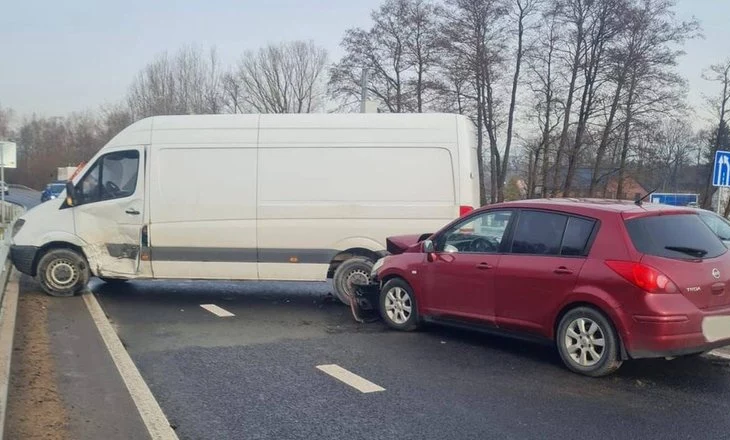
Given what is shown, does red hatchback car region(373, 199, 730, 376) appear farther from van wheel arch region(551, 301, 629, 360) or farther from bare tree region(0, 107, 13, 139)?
bare tree region(0, 107, 13, 139)

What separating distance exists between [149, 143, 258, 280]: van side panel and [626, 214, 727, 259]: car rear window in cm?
539

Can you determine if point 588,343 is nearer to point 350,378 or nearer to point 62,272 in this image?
point 350,378

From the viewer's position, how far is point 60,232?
10391mm

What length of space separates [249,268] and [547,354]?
174 inches

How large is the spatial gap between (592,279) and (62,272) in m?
7.48

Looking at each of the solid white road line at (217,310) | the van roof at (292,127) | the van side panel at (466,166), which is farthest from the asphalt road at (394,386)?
the van roof at (292,127)

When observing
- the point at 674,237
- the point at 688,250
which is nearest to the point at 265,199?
the point at 674,237

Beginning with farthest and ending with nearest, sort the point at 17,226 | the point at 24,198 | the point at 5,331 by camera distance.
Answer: the point at 24,198, the point at 17,226, the point at 5,331

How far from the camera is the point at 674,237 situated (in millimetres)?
6383

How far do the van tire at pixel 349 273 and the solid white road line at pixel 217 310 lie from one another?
4.87 feet

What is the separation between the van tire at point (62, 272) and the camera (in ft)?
34.0

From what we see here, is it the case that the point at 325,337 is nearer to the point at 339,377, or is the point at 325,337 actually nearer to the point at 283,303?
the point at 339,377

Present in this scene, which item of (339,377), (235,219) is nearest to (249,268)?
(235,219)

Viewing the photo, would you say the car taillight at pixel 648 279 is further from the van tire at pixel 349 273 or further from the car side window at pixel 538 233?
the van tire at pixel 349 273
